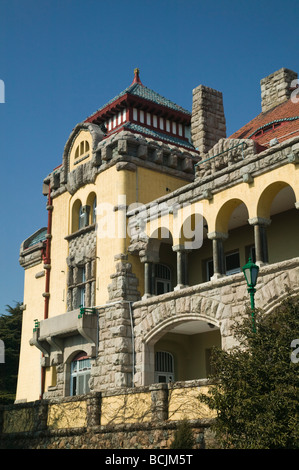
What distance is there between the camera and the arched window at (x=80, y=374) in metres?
24.2

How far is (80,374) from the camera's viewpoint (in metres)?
24.6

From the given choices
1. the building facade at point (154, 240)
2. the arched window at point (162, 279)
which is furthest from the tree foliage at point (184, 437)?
the arched window at point (162, 279)

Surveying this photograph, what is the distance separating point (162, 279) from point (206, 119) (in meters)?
8.53

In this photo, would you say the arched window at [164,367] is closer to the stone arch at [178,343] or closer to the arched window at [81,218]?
the stone arch at [178,343]

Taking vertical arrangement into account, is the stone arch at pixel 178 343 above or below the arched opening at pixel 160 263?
below

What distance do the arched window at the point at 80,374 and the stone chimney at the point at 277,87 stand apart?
1493 centimetres

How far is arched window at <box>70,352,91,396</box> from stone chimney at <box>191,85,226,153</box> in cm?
1089

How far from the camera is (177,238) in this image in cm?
2223

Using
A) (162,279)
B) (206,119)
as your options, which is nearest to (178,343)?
(162,279)

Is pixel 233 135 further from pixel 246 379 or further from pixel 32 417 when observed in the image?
pixel 246 379

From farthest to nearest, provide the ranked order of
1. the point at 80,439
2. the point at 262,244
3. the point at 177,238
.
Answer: the point at 177,238, the point at 262,244, the point at 80,439

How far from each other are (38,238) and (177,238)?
39.4 ft
